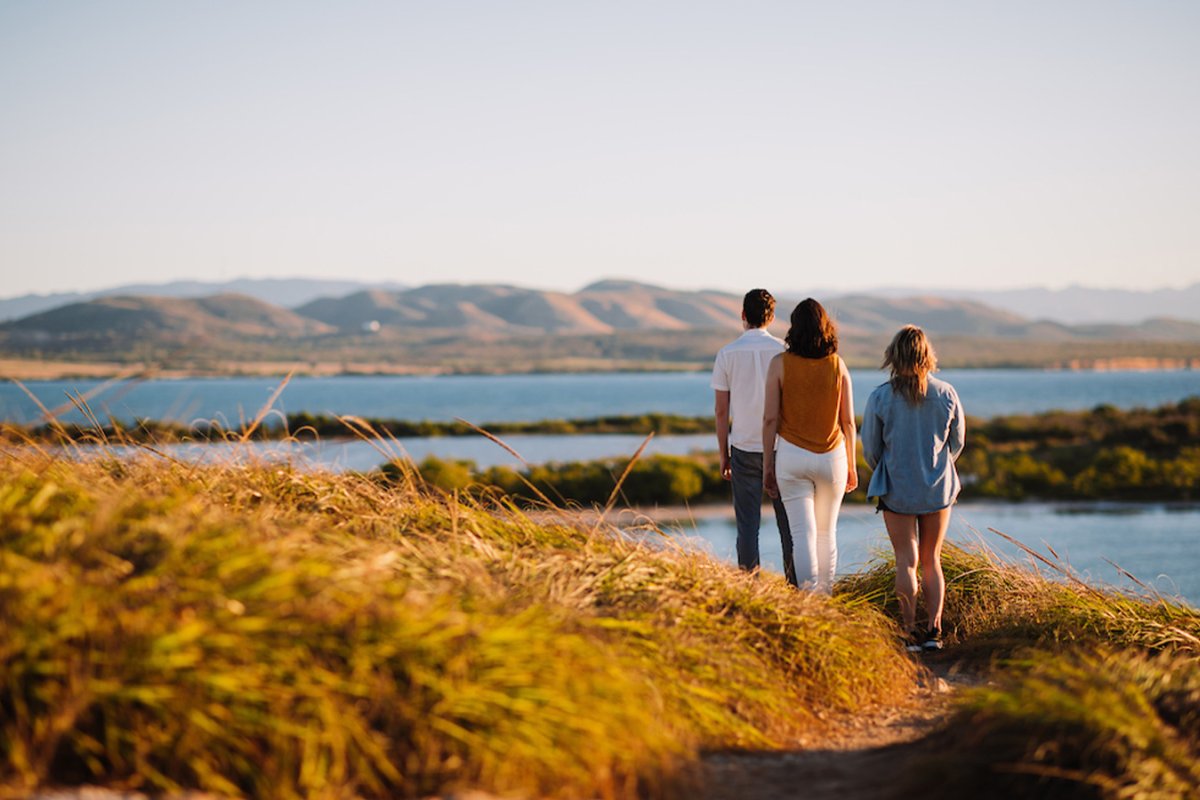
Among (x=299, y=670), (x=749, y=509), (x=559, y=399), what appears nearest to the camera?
(x=299, y=670)

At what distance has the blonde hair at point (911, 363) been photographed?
6668 mm

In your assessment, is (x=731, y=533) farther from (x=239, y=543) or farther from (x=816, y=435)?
(x=239, y=543)

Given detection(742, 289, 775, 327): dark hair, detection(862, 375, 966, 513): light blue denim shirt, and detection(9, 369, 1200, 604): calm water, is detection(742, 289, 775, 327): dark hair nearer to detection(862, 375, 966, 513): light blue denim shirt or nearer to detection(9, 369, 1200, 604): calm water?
detection(862, 375, 966, 513): light blue denim shirt

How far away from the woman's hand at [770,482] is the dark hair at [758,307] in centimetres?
101

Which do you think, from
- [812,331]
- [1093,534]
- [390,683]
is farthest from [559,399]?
[390,683]

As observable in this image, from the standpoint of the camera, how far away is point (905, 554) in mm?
6898

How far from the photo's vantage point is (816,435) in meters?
6.79

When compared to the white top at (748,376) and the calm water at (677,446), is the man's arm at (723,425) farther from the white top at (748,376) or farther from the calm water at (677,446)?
the calm water at (677,446)

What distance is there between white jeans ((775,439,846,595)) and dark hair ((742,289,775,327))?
2.97 feet

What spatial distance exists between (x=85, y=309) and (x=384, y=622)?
163261 millimetres

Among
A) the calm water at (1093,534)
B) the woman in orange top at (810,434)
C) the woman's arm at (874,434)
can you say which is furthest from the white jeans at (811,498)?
the calm water at (1093,534)

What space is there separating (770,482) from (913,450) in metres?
0.91

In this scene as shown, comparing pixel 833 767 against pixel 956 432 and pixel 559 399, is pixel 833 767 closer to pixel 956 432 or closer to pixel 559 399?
pixel 956 432

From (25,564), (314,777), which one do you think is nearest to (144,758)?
(314,777)
